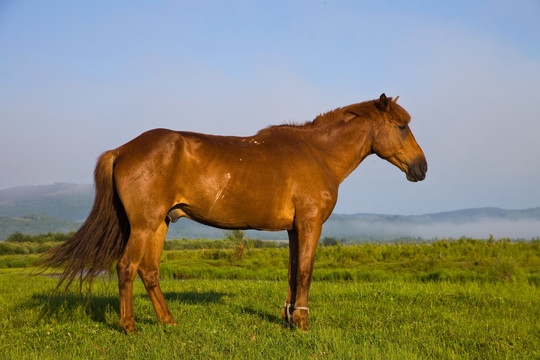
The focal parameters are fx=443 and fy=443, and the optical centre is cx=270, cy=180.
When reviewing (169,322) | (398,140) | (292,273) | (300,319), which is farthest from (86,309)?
(398,140)

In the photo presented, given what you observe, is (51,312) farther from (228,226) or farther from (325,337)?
(325,337)

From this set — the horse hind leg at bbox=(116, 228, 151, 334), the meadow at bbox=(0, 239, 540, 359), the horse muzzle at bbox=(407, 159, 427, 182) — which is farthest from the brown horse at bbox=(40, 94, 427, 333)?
the horse muzzle at bbox=(407, 159, 427, 182)

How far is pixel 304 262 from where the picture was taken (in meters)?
5.89

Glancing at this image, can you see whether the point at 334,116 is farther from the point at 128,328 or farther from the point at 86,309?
the point at 86,309

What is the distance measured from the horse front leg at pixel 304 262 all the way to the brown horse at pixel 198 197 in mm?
13

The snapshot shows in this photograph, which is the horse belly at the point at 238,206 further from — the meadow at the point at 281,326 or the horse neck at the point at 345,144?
the meadow at the point at 281,326

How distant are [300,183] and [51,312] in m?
4.66

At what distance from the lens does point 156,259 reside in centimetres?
613

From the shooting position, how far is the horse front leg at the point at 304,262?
587 centimetres

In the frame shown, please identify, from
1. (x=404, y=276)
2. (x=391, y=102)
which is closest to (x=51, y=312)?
(x=391, y=102)

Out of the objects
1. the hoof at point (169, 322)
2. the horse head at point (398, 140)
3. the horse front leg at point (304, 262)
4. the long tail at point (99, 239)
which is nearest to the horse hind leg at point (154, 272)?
the hoof at point (169, 322)

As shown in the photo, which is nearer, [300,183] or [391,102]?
[300,183]

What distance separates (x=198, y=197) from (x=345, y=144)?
2.30 m

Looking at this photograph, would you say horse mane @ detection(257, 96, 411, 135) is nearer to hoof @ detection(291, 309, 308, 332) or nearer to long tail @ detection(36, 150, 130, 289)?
long tail @ detection(36, 150, 130, 289)
